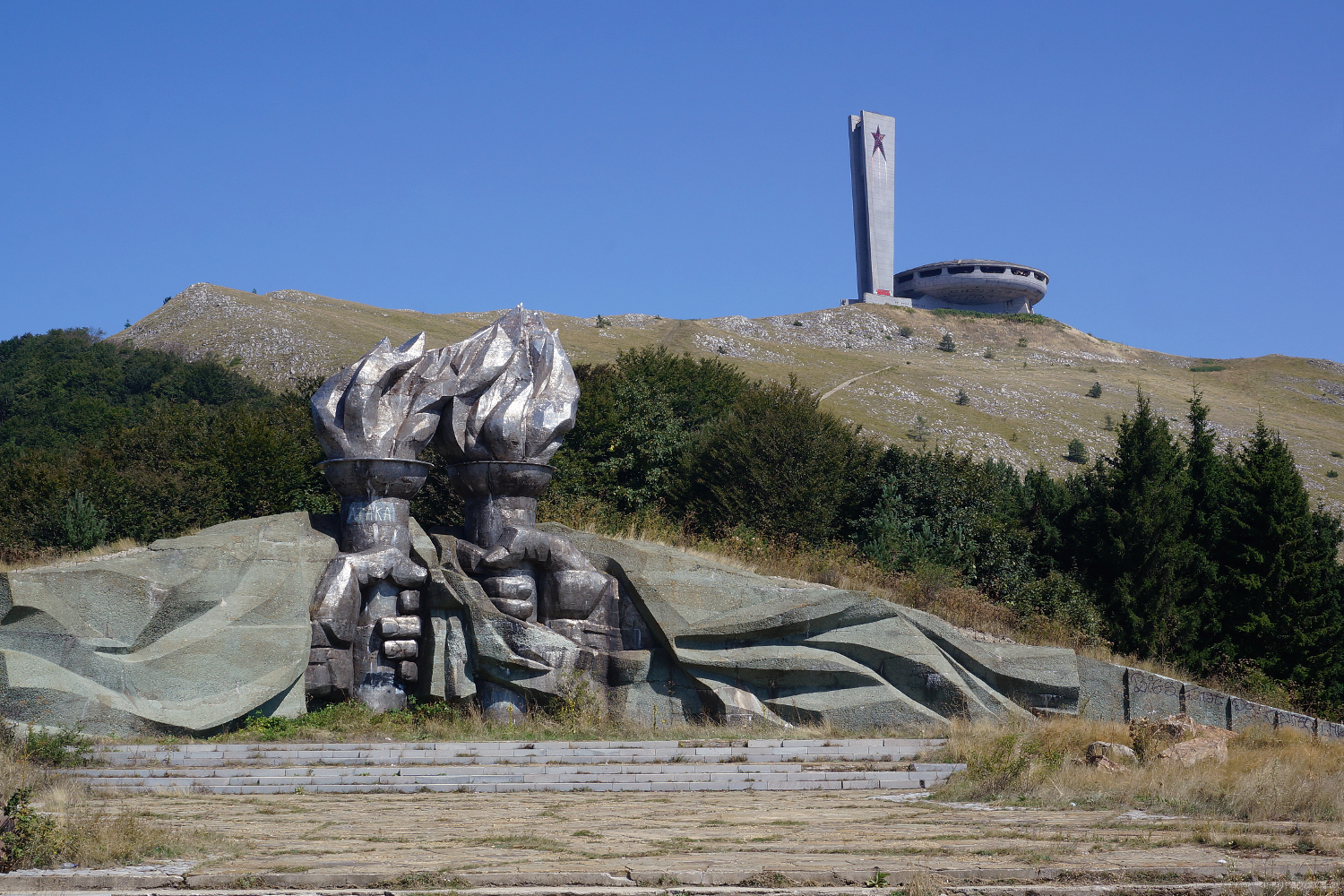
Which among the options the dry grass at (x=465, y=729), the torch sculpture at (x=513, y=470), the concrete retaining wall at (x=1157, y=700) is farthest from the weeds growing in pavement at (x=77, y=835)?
the concrete retaining wall at (x=1157, y=700)

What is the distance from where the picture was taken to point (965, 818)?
859cm

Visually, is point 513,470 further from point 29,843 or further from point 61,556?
point 29,843

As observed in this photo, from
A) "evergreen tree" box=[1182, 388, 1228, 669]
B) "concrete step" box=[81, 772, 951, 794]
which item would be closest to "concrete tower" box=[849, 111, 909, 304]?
"evergreen tree" box=[1182, 388, 1228, 669]

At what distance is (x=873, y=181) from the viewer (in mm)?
85875

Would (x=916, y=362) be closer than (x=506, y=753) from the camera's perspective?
No

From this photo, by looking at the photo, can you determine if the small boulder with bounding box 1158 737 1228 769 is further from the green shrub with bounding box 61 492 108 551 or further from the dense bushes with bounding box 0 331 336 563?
the green shrub with bounding box 61 492 108 551

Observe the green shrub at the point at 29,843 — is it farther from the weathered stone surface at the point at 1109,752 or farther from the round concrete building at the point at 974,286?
the round concrete building at the point at 974,286

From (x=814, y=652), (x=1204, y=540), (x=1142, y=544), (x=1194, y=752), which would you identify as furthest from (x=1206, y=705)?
(x=1204, y=540)

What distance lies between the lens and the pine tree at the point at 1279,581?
65.8 feet

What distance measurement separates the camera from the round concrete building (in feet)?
314

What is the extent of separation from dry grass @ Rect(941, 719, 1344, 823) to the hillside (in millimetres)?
38543

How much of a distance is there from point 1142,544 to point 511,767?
13.9 m

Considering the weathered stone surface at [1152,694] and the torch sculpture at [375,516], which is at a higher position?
the torch sculpture at [375,516]

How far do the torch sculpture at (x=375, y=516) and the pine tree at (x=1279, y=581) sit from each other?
14174 millimetres
